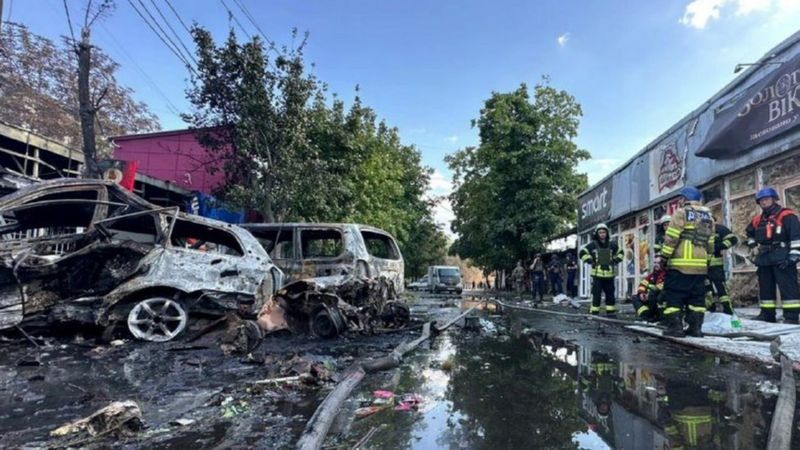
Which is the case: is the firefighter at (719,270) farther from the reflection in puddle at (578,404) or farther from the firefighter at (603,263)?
the reflection in puddle at (578,404)

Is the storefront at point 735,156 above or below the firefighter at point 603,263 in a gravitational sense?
above

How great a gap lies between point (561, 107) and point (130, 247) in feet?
79.0

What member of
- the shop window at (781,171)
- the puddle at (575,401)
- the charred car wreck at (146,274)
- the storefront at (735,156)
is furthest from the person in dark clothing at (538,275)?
the puddle at (575,401)

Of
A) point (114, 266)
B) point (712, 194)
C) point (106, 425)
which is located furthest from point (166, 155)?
point (712, 194)

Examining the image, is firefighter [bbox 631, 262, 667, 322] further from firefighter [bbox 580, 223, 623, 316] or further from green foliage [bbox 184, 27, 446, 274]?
green foliage [bbox 184, 27, 446, 274]

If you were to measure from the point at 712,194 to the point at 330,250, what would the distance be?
8569mm

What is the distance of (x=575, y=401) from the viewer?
334 centimetres

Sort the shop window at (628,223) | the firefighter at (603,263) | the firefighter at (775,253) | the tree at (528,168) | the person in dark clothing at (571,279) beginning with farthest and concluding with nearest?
the tree at (528,168) < the person in dark clothing at (571,279) < the shop window at (628,223) < the firefighter at (603,263) < the firefighter at (775,253)

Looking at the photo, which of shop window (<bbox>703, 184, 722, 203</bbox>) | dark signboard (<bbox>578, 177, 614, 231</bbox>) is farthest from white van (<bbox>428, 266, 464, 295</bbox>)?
A: shop window (<bbox>703, 184, 722, 203</bbox>)

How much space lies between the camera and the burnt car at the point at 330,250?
684cm

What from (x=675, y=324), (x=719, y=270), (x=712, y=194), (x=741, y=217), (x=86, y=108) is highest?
(x=86, y=108)

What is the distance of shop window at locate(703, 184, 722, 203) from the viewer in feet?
32.6

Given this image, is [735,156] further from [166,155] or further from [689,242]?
[166,155]

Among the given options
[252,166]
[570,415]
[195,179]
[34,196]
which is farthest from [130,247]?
[195,179]
